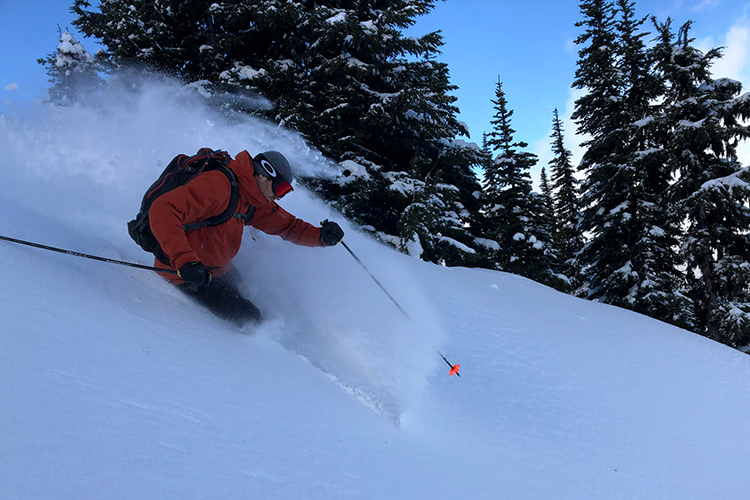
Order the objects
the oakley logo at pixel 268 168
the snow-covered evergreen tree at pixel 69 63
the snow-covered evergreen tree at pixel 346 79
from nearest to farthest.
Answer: the oakley logo at pixel 268 168, the snow-covered evergreen tree at pixel 346 79, the snow-covered evergreen tree at pixel 69 63

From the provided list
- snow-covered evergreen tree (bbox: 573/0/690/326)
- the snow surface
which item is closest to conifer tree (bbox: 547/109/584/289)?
snow-covered evergreen tree (bbox: 573/0/690/326)

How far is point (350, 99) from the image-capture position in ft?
39.7

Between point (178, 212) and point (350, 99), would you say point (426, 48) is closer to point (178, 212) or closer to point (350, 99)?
point (350, 99)

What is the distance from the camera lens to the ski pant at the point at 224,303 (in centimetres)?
361

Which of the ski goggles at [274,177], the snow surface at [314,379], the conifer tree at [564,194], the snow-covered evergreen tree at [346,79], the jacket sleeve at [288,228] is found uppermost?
the conifer tree at [564,194]

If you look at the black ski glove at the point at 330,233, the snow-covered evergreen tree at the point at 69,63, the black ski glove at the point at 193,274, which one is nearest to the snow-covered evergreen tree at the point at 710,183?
the black ski glove at the point at 330,233

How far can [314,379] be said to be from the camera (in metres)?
2.84

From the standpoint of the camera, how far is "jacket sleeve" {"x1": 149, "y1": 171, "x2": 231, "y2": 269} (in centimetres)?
309

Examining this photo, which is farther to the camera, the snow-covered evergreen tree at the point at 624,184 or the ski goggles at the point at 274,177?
the snow-covered evergreen tree at the point at 624,184

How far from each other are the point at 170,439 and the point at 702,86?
2098 cm

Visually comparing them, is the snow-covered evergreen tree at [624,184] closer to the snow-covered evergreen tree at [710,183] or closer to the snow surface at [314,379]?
the snow-covered evergreen tree at [710,183]

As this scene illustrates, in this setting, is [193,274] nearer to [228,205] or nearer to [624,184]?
[228,205]

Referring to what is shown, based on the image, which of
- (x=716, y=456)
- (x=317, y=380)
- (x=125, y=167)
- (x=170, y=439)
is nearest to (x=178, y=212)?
(x=317, y=380)

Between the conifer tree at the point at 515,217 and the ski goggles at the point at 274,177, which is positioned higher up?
the conifer tree at the point at 515,217
